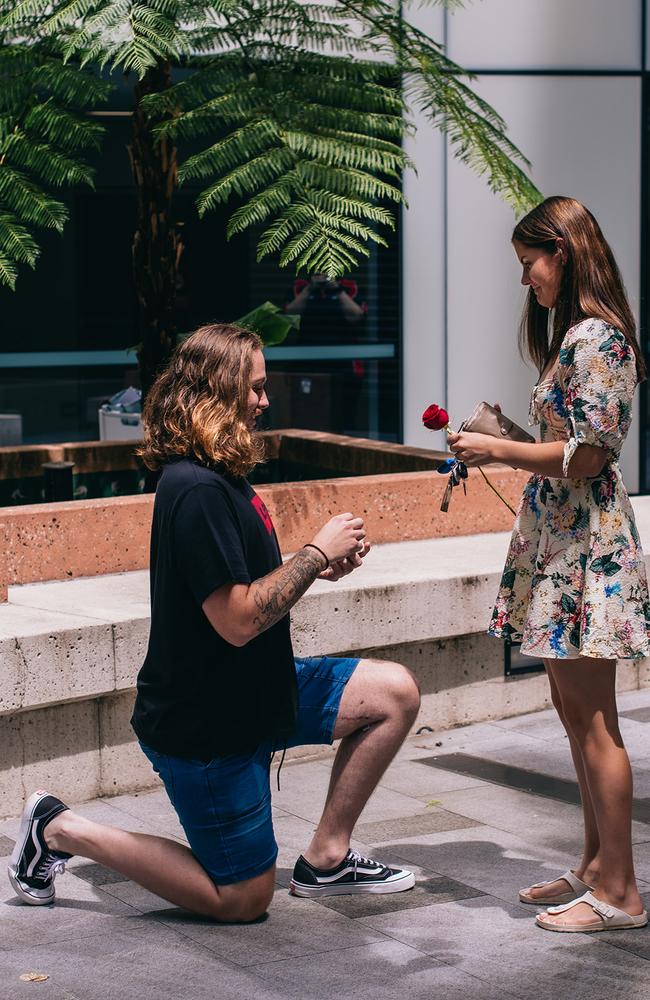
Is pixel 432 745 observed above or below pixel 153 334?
below

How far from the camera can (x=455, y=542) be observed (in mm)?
7434

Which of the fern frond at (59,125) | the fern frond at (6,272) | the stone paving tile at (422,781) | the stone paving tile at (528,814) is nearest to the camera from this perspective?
the stone paving tile at (528,814)

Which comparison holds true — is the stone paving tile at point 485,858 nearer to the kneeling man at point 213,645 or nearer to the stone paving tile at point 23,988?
the kneeling man at point 213,645

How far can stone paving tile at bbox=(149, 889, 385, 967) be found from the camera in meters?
4.02

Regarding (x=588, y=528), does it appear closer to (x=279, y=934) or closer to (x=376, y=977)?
(x=376, y=977)

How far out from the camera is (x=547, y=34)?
38.6 feet

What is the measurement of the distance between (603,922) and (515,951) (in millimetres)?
281

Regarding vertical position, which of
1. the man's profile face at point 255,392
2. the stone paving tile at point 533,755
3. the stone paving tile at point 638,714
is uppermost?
the man's profile face at point 255,392

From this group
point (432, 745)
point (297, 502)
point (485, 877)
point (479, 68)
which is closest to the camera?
point (485, 877)

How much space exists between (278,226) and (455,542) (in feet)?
5.84

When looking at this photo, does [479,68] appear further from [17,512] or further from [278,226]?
[17,512]

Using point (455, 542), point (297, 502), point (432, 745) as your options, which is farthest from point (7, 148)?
point (432, 745)

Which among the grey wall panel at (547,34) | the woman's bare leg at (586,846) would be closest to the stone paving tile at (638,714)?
the woman's bare leg at (586,846)

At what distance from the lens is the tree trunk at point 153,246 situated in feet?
25.7
